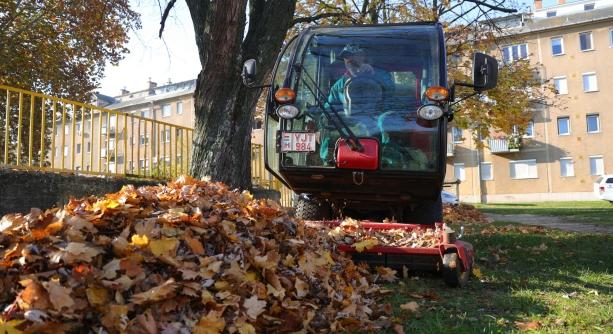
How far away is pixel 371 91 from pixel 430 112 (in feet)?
2.14

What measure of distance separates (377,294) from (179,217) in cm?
160

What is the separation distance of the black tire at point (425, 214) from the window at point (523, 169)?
1415 inches

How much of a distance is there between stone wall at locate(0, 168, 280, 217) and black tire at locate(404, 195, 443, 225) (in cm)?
381

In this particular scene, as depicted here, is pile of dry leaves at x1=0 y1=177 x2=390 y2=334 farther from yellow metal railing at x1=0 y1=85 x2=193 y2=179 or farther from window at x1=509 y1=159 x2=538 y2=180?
window at x1=509 y1=159 x2=538 y2=180

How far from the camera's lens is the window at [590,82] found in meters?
36.5

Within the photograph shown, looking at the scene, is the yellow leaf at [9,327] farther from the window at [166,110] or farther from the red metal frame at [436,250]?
the window at [166,110]

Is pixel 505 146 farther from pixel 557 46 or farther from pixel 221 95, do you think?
pixel 221 95

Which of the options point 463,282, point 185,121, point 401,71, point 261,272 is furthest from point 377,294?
point 185,121

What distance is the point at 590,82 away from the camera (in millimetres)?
36750

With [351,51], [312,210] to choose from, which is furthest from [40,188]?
[351,51]

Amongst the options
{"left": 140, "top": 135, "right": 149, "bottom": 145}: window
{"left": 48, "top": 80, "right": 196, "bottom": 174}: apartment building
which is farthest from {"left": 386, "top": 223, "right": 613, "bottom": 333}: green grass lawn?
{"left": 140, "top": 135, "right": 149, "bottom": 145}: window

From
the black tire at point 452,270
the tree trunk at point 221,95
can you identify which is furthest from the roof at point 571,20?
the black tire at point 452,270

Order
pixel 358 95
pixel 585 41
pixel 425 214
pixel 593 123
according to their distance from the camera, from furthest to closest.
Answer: pixel 585 41 < pixel 593 123 < pixel 425 214 < pixel 358 95

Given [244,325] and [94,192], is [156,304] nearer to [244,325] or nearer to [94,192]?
[244,325]
